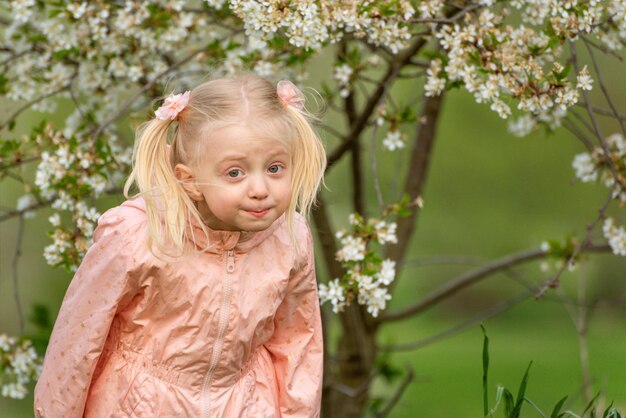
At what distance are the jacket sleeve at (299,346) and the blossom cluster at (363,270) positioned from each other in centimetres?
26

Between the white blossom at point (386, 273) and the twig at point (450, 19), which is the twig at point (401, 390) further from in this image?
the twig at point (450, 19)

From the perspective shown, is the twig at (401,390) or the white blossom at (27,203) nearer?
the white blossom at (27,203)

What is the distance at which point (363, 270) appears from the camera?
9.32 ft

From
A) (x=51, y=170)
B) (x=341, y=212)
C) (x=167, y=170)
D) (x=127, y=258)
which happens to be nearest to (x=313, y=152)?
(x=167, y=170)

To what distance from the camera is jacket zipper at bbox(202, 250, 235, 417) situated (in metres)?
2.31

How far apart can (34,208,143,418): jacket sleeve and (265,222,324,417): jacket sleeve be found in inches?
16.3

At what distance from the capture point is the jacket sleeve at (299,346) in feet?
8.20

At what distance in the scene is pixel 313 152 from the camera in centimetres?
234

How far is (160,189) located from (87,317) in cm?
32

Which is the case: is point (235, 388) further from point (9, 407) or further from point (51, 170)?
point (9, 407)

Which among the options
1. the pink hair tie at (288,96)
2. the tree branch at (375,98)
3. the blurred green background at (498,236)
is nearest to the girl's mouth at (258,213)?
the pink hair tie at (288,96)

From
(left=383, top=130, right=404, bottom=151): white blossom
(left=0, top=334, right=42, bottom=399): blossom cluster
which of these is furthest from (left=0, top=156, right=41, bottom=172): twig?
(left=383, top=130, right=404, bottom=151): white blossom

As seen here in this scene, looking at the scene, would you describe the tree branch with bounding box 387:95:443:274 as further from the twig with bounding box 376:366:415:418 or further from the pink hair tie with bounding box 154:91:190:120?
the pink hair tie with bounding box 154:91:190:120

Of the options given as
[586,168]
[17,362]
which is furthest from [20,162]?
[586,168]
